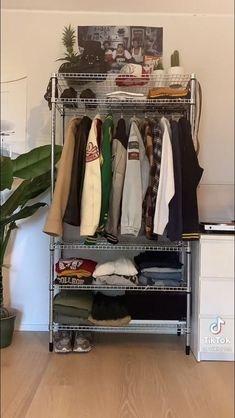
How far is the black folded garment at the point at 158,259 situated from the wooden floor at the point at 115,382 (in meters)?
0.32

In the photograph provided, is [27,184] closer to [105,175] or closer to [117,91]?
[105,175]

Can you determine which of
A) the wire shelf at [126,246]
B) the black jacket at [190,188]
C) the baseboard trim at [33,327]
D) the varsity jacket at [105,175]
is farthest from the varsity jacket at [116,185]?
the baseboard trim at [33,327]

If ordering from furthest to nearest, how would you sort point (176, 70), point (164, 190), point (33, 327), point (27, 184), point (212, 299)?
point (33, 327)
point (176, 70)
point (27, 184)
point (164, 190)
point (212, 299)

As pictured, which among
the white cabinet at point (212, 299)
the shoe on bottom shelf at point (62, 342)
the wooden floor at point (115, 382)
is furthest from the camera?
the shoe on bottom shelf at point (62, 342)

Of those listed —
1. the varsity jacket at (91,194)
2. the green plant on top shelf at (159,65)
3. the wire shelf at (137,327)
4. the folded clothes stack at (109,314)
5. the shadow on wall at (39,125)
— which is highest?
the green plant on top shelf at (159,65)

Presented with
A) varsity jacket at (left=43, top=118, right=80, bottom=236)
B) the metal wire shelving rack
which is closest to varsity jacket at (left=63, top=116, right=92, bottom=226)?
varsity jacket at (left=43, top=118, right=80, bottom=236)

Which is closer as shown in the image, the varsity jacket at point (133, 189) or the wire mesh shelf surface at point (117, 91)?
the varsity jacket at point (133, 189)

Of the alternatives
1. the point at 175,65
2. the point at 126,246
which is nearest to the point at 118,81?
the point at 175,65

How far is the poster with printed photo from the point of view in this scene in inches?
57.4

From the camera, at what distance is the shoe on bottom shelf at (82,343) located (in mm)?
1562

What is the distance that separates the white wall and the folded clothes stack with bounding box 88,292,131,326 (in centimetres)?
30

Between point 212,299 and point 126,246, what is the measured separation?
0.50 metres

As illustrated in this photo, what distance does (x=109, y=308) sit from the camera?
5.31 feet

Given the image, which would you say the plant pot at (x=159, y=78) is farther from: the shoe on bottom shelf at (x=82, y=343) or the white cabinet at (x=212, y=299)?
the shoe on bottom shelf at (x=82, y=343)
